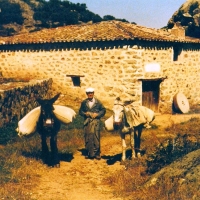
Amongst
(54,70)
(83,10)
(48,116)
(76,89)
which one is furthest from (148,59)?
(83,10)

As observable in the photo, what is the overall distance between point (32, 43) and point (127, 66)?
566 centimetres

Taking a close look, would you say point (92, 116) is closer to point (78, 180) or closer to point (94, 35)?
point (78, 180)

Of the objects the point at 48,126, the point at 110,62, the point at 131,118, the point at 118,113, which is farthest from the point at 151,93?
the point at 48,126

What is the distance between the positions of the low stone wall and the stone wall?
7.57 feet

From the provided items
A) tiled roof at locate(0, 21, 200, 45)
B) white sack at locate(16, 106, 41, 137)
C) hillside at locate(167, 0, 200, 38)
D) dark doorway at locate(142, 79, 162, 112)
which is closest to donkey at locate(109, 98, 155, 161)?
white sack at locate(16, 106, 41, 137)

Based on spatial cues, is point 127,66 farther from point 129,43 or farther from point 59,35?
point 59,35

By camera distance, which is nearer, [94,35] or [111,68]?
[111,68]

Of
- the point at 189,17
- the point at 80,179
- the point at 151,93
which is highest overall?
the point at 189,17

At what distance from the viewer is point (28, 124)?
760 cm

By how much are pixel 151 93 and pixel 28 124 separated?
31.1 feet

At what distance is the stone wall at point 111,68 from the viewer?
1462cm

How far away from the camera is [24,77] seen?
56.5 feet

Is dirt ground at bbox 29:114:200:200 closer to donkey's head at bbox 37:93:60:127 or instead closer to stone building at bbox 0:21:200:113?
donkey's head at bbox 37:93:60:127

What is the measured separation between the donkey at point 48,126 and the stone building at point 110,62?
21.7ft
